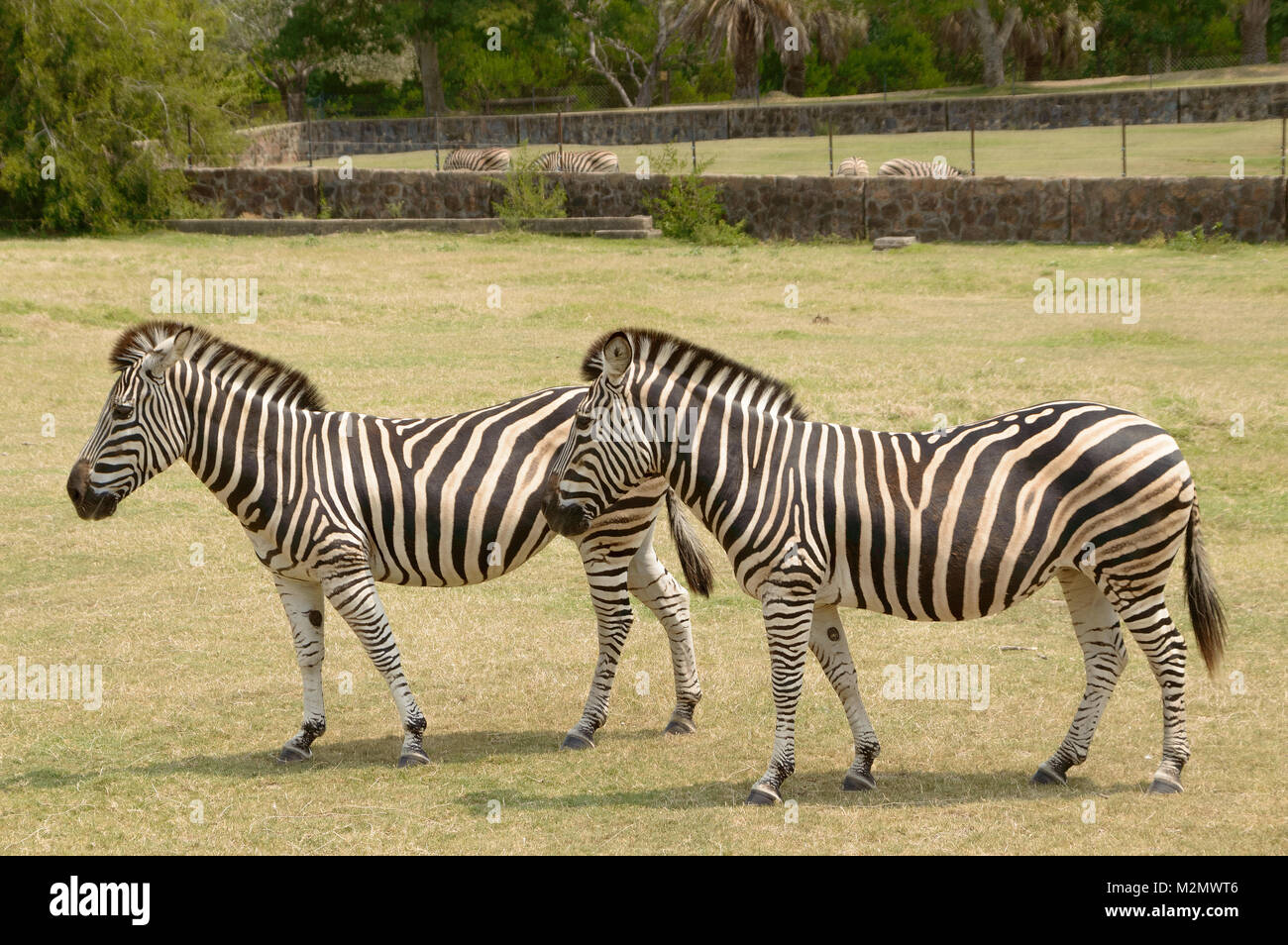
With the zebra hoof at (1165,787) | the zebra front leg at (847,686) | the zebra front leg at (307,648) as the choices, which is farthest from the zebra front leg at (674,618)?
the zebra hoof at (1165,787)

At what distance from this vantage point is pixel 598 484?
22.1 feet

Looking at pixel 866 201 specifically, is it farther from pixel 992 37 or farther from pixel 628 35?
pixel 628 35

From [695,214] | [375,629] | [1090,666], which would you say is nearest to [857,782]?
[1090,666]

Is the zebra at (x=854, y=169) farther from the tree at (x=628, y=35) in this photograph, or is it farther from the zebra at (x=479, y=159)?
the tree at (x=628, y=35)

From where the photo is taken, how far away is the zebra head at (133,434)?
705 cm

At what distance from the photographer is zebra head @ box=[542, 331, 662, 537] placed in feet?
21.7

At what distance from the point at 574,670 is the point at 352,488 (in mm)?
2276

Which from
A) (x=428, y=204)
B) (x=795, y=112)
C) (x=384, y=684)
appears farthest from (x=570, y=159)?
(x=384, y=684)

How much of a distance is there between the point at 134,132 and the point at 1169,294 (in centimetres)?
2030

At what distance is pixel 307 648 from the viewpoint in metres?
7.40

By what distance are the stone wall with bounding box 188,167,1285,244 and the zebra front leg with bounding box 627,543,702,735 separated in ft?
64.2

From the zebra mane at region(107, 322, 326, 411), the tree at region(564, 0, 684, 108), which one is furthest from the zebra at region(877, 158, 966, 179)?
the tree at region(564, 0, 684, 108)

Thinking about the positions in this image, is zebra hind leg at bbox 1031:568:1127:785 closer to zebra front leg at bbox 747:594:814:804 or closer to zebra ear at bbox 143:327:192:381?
zebra front leg at bbox 747:594:814:804

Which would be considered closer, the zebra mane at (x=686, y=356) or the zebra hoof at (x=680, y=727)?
the zebra mane at (x=686, y=356)
